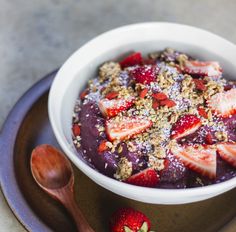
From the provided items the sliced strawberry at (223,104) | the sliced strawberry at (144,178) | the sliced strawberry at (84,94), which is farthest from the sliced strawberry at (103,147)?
the sliced strawberry at (223,104)

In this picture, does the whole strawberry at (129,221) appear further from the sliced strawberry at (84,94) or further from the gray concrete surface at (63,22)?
the gray concrete surface at (63,22)

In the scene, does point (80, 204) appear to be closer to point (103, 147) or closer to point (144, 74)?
point (103, 147)

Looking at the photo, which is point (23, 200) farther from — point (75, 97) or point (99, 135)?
point (75, 97)

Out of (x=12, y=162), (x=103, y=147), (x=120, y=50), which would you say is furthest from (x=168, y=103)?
(x=12, y=162)

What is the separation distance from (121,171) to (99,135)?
15cm

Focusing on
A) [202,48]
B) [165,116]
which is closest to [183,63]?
[202,48]

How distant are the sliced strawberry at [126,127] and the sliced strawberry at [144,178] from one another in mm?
137

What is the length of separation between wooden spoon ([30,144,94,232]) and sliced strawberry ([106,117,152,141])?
0.61 feet

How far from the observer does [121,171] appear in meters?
1.28

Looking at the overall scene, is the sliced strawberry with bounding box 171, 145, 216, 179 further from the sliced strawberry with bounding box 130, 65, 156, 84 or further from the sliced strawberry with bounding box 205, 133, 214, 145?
the sliced strawberry with bounding box 130, 65, 156, 84

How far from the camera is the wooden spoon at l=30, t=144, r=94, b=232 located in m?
1.32

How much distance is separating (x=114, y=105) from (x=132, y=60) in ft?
0.97

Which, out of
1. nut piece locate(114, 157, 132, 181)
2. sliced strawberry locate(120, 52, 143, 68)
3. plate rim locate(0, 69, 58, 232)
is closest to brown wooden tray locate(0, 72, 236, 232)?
plate rim locate(0, 69, 58, 232)

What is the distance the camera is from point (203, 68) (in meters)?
1.52
